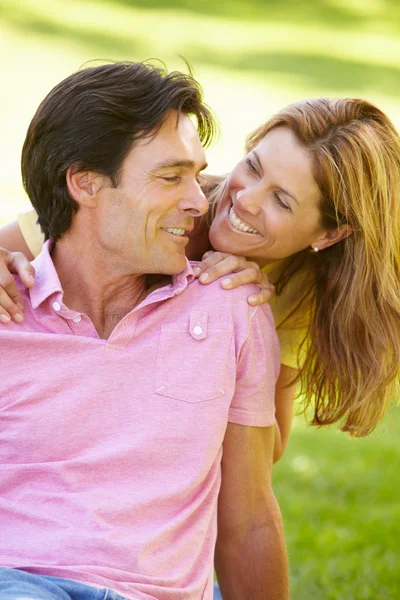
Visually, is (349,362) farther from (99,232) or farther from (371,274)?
(99,232)

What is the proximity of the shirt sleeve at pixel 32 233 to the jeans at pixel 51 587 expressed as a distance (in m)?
1.36

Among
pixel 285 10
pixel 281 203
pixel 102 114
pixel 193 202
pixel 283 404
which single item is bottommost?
pixel 285 10

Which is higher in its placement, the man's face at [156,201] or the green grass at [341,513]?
the man's face at [156,201]

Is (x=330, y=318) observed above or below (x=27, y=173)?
below

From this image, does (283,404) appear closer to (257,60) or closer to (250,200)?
(250,200)

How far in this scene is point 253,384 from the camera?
2949mm

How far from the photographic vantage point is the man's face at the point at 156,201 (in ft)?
9.59

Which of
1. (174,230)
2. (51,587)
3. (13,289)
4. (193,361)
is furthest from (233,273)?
(51,587)

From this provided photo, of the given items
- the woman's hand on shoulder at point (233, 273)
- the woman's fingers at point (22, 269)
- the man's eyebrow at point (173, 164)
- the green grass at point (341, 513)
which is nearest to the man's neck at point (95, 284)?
the woman's fingers at point (22, 269)

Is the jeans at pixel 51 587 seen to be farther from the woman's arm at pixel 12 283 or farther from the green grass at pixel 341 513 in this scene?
the green grass at pixel 341 513

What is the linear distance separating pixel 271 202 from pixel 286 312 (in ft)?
1.46

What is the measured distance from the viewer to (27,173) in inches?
122

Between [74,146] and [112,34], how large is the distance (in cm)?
1183

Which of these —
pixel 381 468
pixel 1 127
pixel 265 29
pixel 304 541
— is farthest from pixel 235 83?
pixel 304 541
